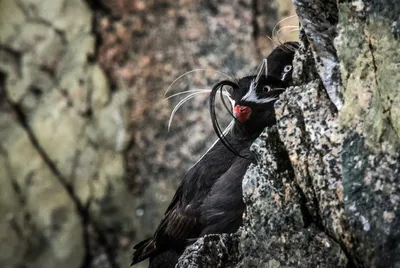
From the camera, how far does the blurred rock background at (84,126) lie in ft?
23.3

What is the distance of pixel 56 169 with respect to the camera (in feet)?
23.5

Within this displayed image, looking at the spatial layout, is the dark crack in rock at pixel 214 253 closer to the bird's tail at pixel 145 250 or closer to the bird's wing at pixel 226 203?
the bird's wing at pixel 226 203

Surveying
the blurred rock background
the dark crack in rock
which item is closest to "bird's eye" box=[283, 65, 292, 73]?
the dark crack in rock

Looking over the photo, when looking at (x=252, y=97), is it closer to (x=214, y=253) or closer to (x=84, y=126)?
(x=214, y=253)

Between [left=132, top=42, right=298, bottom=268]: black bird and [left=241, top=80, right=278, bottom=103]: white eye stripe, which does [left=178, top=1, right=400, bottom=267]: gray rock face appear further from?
[left=241, top=80, right=278, bottom=103]: white eye stripe

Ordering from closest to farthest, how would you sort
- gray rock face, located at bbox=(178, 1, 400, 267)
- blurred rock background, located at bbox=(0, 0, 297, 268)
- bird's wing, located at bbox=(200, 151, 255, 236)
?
gray rock face, located at bbox=(178, 1, 400, 267), bird's wing, located at bbox=(200, 151, 255, 236), blurred rock background, located at bbox=(0, 0, 297, 268)

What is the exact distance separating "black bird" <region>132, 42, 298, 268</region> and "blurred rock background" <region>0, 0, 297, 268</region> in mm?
2852

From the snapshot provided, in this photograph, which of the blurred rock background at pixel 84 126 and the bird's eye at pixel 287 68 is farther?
the blurred rock background at pixel 84 126

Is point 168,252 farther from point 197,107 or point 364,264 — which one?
point 197,107

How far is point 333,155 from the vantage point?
2.69m

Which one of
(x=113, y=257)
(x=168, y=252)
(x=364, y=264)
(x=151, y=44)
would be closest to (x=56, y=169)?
(x=113, y=257)

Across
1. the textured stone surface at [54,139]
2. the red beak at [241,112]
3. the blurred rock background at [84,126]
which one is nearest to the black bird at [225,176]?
the red beak at [241,112]

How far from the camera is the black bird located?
392cm

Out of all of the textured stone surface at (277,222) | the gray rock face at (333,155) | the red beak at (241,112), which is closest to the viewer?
the gray rock face at (333,155)
